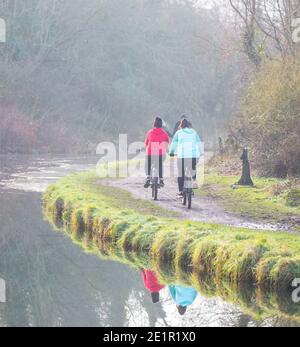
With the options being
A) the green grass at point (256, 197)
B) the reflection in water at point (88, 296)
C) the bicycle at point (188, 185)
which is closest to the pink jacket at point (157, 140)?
the bicycle at point (188, 185)

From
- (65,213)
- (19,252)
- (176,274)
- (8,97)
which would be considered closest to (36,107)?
(8,97)

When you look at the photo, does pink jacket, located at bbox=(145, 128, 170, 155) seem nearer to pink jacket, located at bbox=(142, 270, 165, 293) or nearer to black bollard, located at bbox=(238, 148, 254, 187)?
black bollard, located at bbox=(238, 148, 254, 187)

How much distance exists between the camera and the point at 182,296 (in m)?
12.8

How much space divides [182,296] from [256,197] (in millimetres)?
9530

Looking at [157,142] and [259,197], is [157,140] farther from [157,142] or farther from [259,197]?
[259,197]

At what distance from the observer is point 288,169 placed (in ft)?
81.3

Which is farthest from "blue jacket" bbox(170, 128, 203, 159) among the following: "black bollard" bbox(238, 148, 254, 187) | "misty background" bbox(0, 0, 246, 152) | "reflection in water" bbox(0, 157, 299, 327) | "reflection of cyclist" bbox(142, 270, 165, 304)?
"misty background" bbox(0, 0, 246, 152)

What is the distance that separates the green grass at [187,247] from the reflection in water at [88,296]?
0.90 feet

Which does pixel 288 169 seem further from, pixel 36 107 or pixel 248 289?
pixel 36 107

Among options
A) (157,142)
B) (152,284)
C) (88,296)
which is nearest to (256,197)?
(157,142)

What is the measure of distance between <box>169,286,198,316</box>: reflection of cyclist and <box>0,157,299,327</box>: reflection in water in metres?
0.09

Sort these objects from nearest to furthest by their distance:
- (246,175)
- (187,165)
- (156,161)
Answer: (187,165), (156,161), (246,175)

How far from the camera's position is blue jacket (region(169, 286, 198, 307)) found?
40.9 ft
